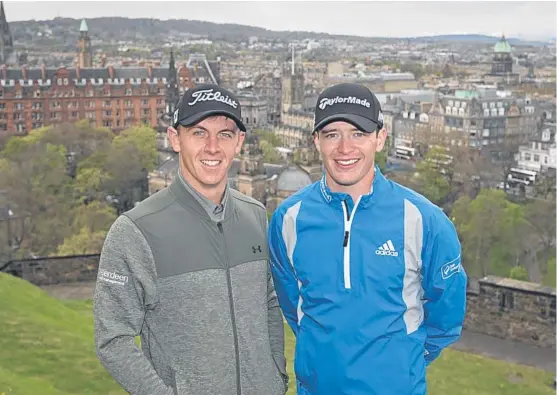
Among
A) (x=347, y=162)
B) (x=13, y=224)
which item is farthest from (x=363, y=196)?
(x=13, y=224)

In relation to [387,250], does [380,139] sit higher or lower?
higher

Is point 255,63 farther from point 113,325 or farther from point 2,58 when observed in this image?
point 113,325

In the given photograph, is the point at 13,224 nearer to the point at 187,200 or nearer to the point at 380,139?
the point at 187,200

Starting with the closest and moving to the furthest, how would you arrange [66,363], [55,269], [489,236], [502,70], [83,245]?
[66,363], [55,269], [83,245], [489,236], [502,70]

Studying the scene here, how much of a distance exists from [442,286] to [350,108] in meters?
1.00

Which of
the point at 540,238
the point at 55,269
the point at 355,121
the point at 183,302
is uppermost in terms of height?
the point at 355,121

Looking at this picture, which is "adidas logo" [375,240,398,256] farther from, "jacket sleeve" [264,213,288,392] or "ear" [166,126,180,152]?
"ear" [166,126,180,152]

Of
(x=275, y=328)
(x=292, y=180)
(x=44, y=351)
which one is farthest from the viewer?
(x=292, y=180)

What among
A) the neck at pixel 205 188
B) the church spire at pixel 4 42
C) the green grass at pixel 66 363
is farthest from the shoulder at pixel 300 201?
the church spire at pixel 4 42

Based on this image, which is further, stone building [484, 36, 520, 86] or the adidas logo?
stone building [484, 36, 520, 86]

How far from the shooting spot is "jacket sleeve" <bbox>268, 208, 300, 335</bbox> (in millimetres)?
3982

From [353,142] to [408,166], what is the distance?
6742 cm

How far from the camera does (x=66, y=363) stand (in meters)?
8.34

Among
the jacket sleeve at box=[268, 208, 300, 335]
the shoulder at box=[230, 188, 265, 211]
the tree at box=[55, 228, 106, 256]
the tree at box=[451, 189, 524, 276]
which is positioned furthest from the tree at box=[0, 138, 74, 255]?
the jacket sleeve at box=[268, 208, 300, 335]
